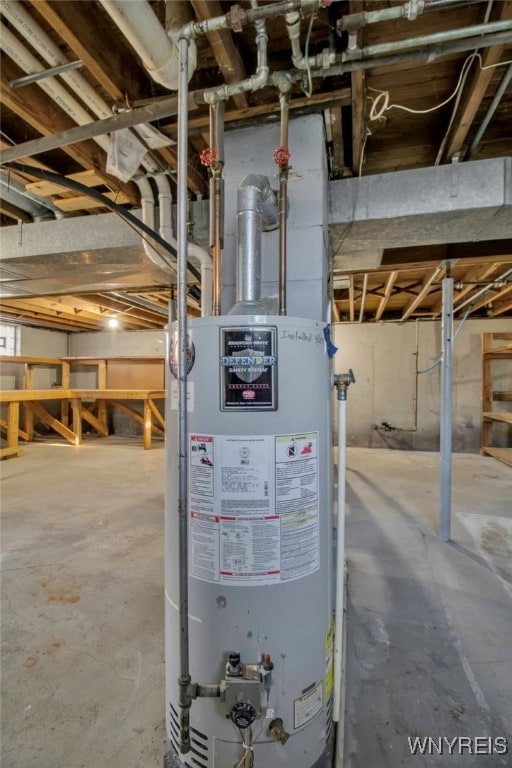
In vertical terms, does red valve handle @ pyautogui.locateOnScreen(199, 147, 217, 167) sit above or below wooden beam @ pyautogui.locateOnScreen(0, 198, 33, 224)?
below

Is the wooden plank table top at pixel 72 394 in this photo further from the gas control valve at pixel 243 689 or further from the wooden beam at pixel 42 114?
the gas control valve at pixel 243 689

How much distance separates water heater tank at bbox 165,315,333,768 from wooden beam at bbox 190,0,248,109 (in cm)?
96

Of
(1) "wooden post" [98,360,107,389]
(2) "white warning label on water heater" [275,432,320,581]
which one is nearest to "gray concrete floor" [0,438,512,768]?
(2) "white warning label on water heater" [275,432,320,581]

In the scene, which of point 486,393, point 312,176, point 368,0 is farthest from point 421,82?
point 486,393

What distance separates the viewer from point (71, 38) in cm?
111

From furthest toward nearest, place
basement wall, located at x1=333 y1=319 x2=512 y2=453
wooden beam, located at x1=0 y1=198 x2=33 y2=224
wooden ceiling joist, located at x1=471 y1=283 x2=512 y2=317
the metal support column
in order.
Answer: basement wall, located at x1=333 y1=319 x2=512 y2=453
wooden ceiling joist, located at x1=471 y1=283 x2=512 y2=317
the metal support column
wooden beam, located at x1=0 y1=198 x2=33 y2=224

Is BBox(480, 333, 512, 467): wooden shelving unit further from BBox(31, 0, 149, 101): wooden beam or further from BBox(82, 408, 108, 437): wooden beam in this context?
BBox(82, 408, 108, 437): wooden beam

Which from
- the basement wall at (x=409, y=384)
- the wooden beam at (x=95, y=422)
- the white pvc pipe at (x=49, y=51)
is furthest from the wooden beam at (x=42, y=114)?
the wooden beam at (x=95, y=422)

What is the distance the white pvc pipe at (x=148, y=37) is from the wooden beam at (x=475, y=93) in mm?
974

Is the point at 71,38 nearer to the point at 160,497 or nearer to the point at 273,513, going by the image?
the point at 273,513

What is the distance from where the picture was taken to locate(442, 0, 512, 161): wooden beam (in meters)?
1.06

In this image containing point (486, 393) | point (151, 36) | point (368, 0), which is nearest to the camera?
point (151, 36)

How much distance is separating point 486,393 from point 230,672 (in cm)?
605

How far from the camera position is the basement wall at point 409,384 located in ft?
18.8
